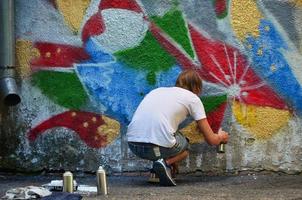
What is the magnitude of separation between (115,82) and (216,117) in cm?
107

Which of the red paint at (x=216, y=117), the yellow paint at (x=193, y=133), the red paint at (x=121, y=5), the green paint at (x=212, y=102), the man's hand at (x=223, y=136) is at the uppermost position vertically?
the red paint at (x=121, y=5)

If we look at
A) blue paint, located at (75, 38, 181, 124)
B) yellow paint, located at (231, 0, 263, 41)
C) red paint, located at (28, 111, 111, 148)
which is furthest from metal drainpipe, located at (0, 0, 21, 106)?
yellow paint, located at (231, 0, 263, 41)

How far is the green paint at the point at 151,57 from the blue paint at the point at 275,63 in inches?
32.9

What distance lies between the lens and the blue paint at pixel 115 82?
7.18 meters

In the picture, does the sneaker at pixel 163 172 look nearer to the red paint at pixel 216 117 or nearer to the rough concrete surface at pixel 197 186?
the rough concrete surface at pixel 197 186

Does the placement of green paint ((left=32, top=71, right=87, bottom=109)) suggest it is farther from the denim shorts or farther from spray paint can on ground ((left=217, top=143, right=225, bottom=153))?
spray paint can on ground ((left=217, top=143, right=225, bottom=153))

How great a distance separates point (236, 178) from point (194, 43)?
140cm

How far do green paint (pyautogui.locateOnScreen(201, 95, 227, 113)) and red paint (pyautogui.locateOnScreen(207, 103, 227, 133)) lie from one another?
0.03 m

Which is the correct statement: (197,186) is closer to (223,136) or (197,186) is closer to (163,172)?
(163,172)

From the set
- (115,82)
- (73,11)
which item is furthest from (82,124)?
(73,11)

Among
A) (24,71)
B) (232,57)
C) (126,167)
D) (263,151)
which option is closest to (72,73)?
(24,71)

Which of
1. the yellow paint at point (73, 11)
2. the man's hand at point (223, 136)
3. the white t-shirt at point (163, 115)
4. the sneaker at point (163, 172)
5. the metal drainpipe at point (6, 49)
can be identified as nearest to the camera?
the sneaker at point (163, 172)

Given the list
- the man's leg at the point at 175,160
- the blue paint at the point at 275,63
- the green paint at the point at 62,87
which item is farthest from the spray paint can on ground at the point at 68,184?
the blue paint at the point at 275,63

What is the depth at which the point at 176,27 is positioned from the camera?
23.5 ft
